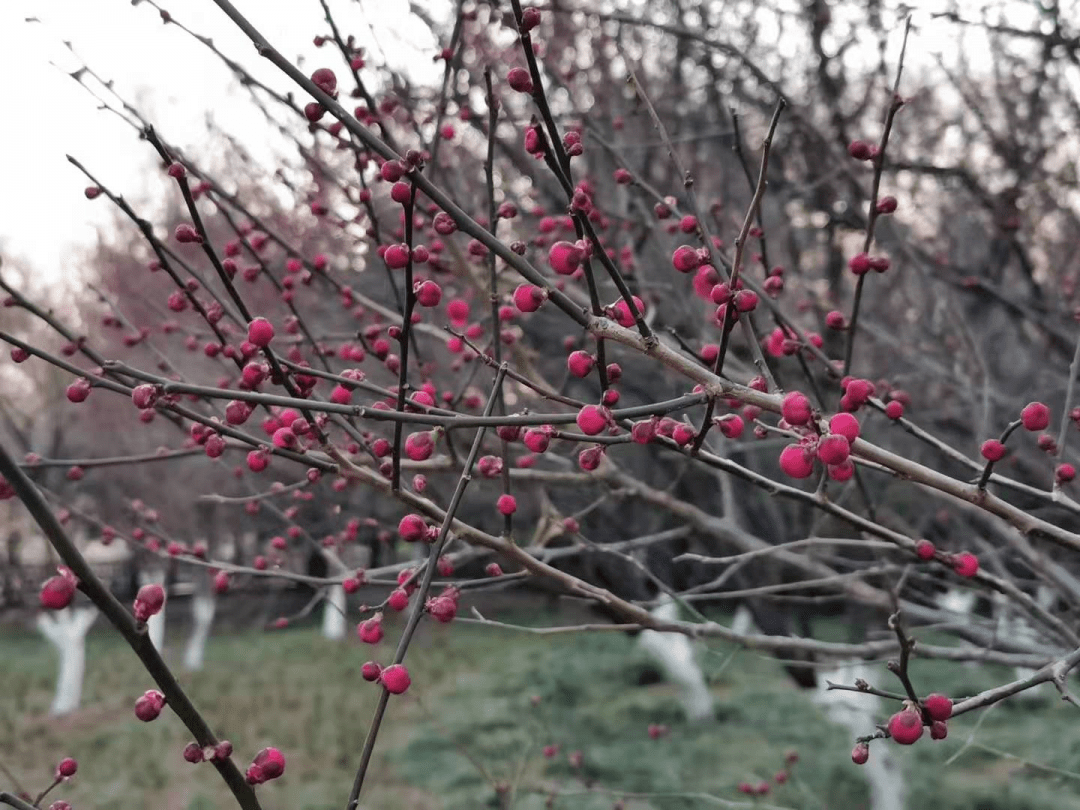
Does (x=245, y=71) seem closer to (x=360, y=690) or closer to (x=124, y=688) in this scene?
(x=360, y=690)

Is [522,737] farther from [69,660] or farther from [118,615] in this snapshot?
[118,615]

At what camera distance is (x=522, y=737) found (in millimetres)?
8953

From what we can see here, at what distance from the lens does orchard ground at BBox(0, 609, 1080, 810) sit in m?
6.77

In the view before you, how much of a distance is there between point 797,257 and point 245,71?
488 cm

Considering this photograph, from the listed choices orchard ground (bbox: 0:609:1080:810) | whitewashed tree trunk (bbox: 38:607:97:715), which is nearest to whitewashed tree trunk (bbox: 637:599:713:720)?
A: orchard ground (bbox: 0:609:1080:810)

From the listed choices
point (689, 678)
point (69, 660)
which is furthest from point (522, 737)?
point (69, 660)

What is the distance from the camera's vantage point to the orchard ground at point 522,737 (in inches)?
266

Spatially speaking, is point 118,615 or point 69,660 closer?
point 118,615

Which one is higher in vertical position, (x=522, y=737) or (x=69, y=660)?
(x=522, y=737)

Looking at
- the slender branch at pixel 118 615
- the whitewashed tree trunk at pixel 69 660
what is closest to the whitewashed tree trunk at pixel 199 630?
the whitewashed tree trunk at pixel 69 660

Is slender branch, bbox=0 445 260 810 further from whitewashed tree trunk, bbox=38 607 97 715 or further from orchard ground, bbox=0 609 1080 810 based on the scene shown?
whitewashed tree trunk, bbox=38 607 97 715

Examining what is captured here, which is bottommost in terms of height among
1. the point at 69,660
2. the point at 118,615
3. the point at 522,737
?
the point at 69,660

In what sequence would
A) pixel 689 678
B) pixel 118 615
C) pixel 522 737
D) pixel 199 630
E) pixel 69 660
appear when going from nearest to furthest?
pixel 118 615 → pixel 522 737 → pixel 689 678 → pixel 69 660 → pixel 199 630

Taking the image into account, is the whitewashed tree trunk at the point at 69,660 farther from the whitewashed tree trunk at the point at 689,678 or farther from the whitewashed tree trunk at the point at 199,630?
the whitewashed tree trunk at the point at 689,678
